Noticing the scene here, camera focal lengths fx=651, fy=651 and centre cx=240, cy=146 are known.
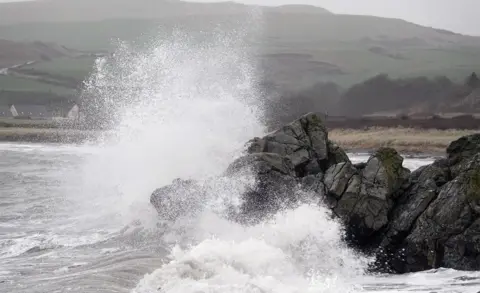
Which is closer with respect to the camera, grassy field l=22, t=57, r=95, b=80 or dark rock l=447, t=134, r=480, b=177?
dark rock l=447, t=134, r=480, b=177

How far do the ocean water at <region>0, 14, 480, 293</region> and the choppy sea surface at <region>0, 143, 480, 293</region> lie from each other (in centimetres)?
3

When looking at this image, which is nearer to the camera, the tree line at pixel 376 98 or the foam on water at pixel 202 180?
the foam on water at pixel 202 180

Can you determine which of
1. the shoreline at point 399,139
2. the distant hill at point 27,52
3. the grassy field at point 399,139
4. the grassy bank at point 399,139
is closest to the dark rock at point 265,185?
the shoreline at point 399,139

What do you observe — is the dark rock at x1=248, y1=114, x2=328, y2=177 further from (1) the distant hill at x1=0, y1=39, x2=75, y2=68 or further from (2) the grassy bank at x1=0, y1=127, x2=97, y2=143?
(1) the distant hill at x1=0, y1=39, x2=75, y2=68

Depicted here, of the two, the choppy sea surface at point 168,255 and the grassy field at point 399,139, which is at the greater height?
the choppy sea surface at point 168,255

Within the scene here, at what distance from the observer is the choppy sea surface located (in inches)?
472

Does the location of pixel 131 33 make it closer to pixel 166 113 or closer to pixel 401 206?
pixel 166 113

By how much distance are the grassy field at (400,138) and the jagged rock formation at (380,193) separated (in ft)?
97.9

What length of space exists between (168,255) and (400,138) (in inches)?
1564

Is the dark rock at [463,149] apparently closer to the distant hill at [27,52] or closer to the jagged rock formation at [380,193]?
the jagged rock formation at [380,193]

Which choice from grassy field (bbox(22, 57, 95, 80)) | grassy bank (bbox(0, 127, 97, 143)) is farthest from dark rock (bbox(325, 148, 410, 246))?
grassy field (bbox(22, 57, 95, 80))

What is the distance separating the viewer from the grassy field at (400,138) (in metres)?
48.7

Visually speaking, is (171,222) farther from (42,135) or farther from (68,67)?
(68,67)

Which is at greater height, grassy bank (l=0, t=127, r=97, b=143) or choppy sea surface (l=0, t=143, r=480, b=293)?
choppy sea surface (l=0, t=143, r=480, b=293)
